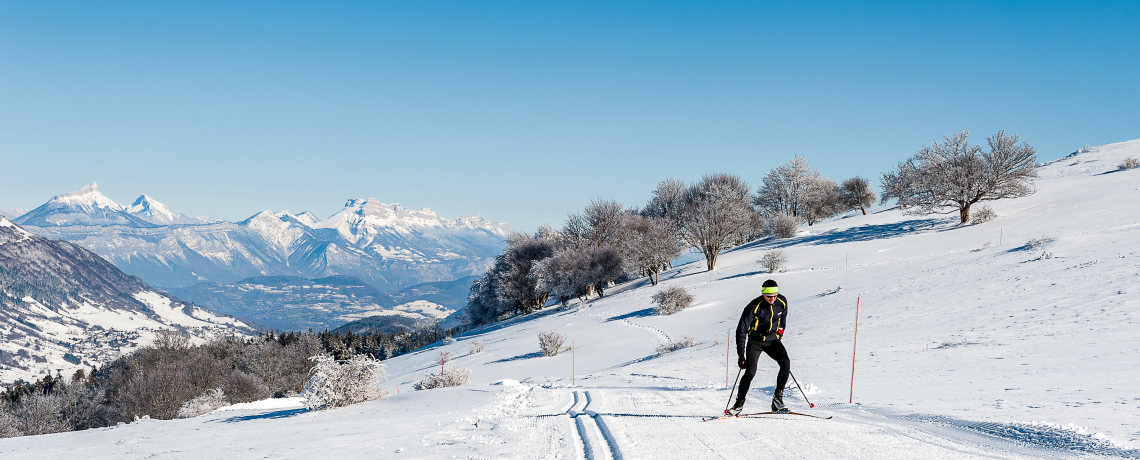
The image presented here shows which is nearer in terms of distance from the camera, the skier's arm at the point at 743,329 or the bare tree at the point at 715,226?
the skier's arm at the point at 743,329

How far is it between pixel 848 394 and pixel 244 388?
68.3 meters

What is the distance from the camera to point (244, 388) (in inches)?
2469

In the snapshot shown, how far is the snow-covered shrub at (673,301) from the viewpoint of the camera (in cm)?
3378

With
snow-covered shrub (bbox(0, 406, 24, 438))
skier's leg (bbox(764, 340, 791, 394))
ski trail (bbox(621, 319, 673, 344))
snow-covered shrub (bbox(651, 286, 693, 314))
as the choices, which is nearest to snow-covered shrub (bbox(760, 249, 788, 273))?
snow-covered shrub (bbox(651, 286, 693, 314))

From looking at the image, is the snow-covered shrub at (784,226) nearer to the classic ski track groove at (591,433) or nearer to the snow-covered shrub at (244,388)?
the classic ski track groove at (591,433)

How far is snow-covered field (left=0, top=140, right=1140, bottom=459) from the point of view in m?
7.02

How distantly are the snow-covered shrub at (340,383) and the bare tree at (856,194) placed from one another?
71.0 meters

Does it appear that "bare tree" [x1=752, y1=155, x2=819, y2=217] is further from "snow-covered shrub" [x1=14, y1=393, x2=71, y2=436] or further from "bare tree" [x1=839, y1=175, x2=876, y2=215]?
"snow-covered shrub" [x1=14, y1=393, x2=71, y2=436]

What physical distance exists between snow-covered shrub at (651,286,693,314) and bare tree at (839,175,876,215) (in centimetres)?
4730

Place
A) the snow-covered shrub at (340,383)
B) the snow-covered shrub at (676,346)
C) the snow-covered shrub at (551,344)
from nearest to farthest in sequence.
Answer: the snow-covered shrub at (340,383)
the snow-covered shrub at (676,346)
the snow-covered shrub at (551,344)

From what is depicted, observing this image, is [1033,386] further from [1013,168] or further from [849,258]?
[1013,168]

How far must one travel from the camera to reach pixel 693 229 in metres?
51.4

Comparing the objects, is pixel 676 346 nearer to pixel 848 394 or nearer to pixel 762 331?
pixel 848 394

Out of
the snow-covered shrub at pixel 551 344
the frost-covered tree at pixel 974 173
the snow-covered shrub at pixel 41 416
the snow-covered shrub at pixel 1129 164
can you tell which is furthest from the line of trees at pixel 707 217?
the snow-covered shrub at pixel 41 416
